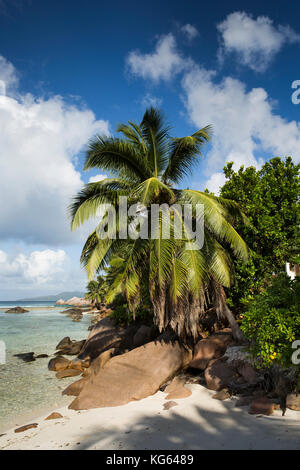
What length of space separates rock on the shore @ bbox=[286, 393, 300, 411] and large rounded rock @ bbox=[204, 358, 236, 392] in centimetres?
213

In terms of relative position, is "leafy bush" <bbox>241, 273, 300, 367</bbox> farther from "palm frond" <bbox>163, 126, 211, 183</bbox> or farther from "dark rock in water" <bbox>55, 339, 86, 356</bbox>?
"dark rock in water" <bbox>55, 339, 86, 356</bbox>

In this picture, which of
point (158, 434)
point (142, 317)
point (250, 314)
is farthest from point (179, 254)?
point (142, 317)

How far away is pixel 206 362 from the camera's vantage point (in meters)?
9.29

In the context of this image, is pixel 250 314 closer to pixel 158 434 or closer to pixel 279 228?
A: pixel 158 434

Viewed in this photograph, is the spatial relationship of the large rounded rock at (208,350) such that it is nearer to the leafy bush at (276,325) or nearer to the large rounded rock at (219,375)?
the large rounded rock at (219,375)

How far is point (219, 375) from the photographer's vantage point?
26.8 ft

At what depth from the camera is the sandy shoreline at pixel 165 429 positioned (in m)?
4.86

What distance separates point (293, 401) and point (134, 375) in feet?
16.1

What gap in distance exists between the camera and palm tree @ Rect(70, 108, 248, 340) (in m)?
8.52

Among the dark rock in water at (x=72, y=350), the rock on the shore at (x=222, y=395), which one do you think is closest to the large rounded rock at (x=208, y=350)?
the rock on the shore at (x=222, y=395)

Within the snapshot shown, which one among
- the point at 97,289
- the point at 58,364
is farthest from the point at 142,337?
the point at 97,289

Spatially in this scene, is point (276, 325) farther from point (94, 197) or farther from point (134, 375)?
point (94, 197)

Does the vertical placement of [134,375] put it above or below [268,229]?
below

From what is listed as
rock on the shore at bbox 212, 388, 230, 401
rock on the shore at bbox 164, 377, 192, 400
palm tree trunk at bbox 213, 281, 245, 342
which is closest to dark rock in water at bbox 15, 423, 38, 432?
rock on the shore at bbox 164, 377, 192, 400
